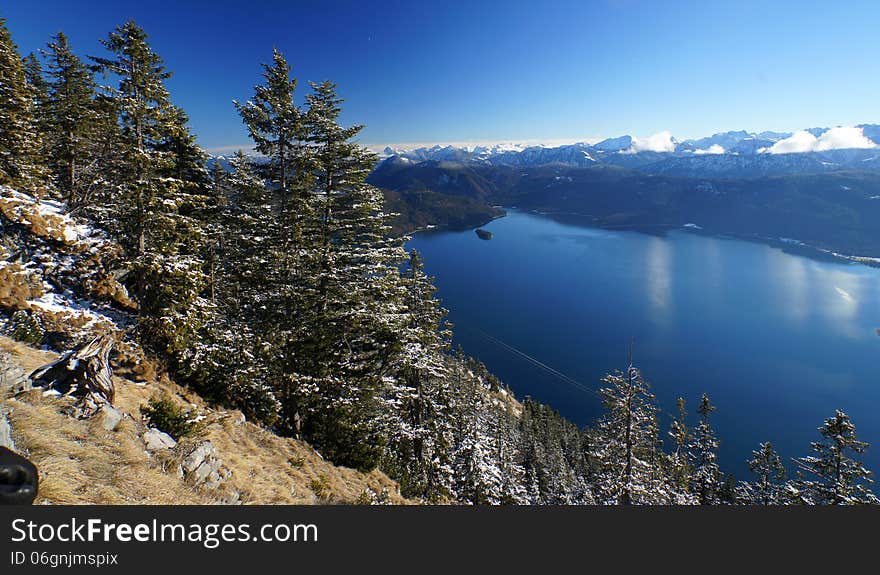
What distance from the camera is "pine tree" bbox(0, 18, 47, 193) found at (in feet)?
63.9

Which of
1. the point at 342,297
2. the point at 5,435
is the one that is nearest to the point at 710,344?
the point at 342,297

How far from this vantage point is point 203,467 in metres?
8.98

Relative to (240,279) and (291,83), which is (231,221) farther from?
(291,83)

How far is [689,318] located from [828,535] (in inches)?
6744

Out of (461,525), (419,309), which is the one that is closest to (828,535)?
(461,525)

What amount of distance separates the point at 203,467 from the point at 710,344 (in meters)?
156

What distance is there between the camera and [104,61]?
1240 cm

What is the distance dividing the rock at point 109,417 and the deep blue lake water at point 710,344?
113 metres

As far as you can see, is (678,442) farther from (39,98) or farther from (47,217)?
(39,98)

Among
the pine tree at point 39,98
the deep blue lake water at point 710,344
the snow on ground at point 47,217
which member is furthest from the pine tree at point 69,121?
the deep blue lake water at point 710,344

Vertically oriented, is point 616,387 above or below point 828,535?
below

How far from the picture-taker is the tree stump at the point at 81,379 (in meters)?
8.71

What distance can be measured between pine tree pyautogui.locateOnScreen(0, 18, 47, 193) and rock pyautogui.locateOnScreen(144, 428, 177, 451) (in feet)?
58.4

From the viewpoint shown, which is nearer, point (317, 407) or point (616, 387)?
point (317, 407)
